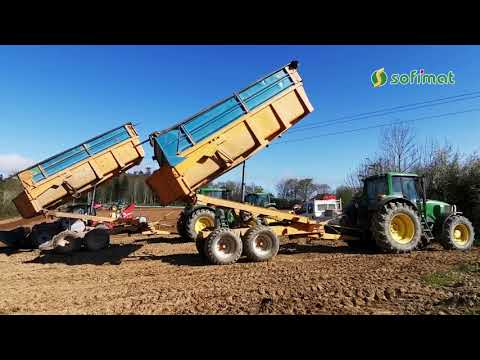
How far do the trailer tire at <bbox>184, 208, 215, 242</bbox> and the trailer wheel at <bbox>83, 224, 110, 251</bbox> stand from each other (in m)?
2.60

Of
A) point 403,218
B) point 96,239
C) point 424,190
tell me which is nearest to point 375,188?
point 403,218

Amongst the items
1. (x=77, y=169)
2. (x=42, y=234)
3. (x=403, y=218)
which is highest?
(x=77, y=169)

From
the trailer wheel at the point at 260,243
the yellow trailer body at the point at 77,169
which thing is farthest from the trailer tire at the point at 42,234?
the trailer wheel at the point at 260,243

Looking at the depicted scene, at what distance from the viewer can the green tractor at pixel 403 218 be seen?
877 centimetres

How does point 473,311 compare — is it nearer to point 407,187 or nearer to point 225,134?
point 407,187

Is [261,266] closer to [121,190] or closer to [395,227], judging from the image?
[395,227]

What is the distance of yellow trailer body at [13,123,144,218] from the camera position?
10.9 m

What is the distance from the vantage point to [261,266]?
305 inches

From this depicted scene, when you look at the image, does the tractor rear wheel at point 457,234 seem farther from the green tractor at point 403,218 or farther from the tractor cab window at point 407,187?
the tractor cab window at point 407,187

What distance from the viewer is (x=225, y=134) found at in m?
8.42

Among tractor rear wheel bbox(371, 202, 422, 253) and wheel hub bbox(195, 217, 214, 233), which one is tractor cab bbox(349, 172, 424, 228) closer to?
tractor rear wheel bbox(371, 202, 422, 253)

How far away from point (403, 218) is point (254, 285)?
4.92m

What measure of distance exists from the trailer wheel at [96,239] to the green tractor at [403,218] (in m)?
7.40
